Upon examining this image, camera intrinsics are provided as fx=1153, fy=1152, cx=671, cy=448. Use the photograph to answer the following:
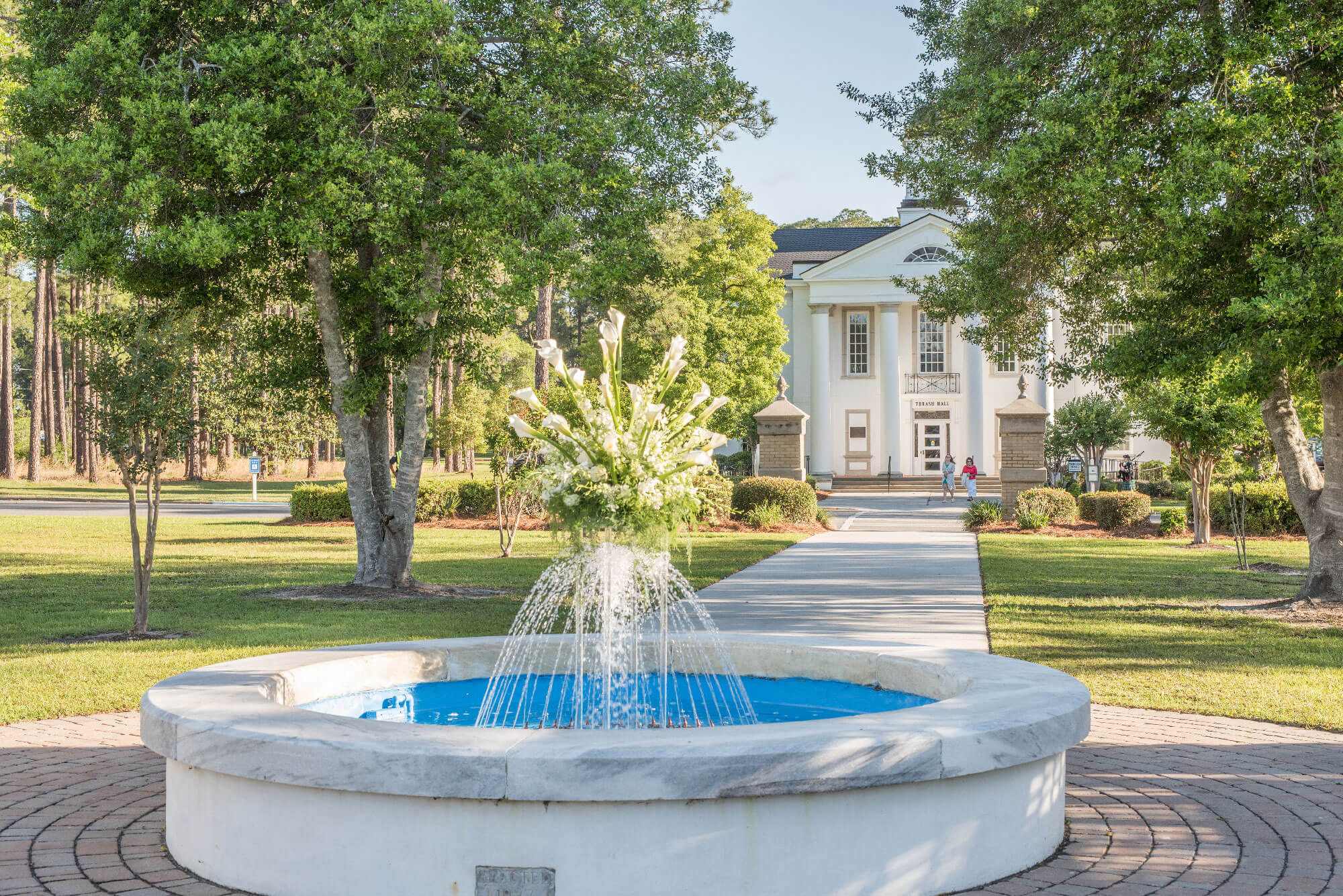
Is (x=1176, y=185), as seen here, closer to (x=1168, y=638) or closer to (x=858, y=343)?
(x=1168, y=638)

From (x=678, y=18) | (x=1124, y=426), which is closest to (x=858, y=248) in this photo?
(x=1124, y=426)

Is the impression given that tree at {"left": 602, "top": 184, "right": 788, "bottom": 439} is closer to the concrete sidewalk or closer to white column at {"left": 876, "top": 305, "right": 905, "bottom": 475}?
white column at {"left": 876, "top": 305, "right": 905, "bottom": 475}

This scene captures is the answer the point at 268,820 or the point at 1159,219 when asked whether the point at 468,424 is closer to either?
the point at 1159,219

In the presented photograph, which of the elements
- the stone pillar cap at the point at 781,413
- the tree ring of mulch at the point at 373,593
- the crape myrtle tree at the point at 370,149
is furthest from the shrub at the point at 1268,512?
the tree ring of mulch at the point at 373,593

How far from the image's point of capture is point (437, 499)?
92.7 ft

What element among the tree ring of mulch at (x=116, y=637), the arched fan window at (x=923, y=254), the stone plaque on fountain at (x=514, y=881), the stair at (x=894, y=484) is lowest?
the tree ring of mulch at (x=116, y=637)

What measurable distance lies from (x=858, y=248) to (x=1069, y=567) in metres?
29.4

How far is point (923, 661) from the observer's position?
6.36 metres

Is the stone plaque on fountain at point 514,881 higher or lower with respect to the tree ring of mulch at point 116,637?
higher

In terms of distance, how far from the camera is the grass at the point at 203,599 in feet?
30.1

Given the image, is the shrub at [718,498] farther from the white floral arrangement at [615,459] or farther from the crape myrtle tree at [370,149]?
the white floral arrangement at [615,459]

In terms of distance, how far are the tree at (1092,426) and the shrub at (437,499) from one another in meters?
20.1

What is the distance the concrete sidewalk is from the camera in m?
11.2


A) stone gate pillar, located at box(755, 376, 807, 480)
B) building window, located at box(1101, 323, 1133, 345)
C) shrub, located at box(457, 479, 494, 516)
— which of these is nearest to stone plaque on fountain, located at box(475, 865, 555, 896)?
building window, located at box(1101, 323, 1133, 345)
